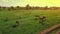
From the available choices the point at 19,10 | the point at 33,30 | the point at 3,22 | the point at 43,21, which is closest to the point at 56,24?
the point at 43,21

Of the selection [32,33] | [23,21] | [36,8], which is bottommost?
[32,33]

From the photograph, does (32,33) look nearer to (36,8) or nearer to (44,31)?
(44,31)

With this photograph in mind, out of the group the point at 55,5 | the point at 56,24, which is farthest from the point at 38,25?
the point at 55,5

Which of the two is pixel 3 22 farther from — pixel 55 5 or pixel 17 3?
pixel 55 5

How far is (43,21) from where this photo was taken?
2307 millimetres

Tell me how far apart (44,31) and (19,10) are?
492mm

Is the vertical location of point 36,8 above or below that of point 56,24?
above

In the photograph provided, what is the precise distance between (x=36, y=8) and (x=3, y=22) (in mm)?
546

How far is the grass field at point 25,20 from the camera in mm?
2205

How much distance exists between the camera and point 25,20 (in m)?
2.29

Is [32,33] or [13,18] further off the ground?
[13,18]

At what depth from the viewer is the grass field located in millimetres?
2205

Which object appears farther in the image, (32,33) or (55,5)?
(55,5)

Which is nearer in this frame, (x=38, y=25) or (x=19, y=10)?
(x=38, y=25)
